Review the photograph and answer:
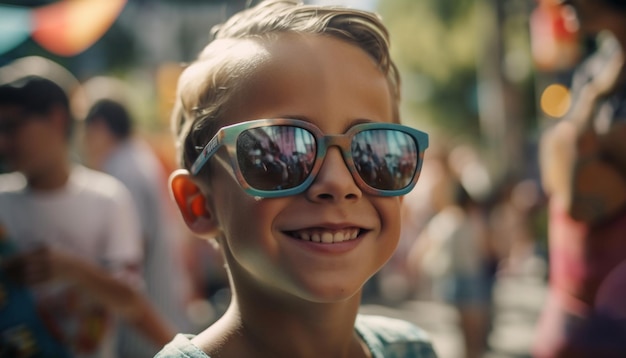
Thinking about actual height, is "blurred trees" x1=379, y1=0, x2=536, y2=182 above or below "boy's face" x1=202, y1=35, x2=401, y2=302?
below

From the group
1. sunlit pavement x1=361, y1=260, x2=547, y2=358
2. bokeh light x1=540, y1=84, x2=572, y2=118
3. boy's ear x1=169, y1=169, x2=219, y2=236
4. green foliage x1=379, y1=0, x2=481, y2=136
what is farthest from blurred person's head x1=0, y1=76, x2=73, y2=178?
green foliage x1=379, y1=0, x2=481, y2=136

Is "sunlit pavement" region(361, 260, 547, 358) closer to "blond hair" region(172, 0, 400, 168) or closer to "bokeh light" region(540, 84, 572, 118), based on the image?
"bokeh light" region(540, 84, 572, 118)

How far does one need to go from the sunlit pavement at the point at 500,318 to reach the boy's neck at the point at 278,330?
4.72 meters

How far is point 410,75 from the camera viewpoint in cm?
3244

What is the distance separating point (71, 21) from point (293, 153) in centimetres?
355

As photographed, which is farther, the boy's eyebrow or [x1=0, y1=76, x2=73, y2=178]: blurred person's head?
[x1=0, y1=76, x2=73, y2=178]: blurred person's head

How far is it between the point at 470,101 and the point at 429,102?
226 centimetres

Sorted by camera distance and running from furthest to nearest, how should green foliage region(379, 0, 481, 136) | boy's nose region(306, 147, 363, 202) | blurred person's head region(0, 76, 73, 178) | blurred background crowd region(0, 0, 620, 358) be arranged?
green foliage region(379, 0, 481, 136)
blurred background crowd region(0, 0, 620, 358)
blurred person's head region(0, 76, 73, 178)
boy's nose region(306, 147, 363, 202)

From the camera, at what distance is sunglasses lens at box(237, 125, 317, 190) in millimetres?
1372

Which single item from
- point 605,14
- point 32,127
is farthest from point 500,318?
point 32,127

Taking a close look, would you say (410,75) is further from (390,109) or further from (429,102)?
(390,109)

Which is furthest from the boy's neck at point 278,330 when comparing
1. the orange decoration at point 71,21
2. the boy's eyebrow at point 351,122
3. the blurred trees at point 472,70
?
the blurred trees at point 472,70

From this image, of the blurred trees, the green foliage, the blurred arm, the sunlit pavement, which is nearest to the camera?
the blurred arm

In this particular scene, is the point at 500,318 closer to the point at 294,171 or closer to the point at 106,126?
the point at 106,126
